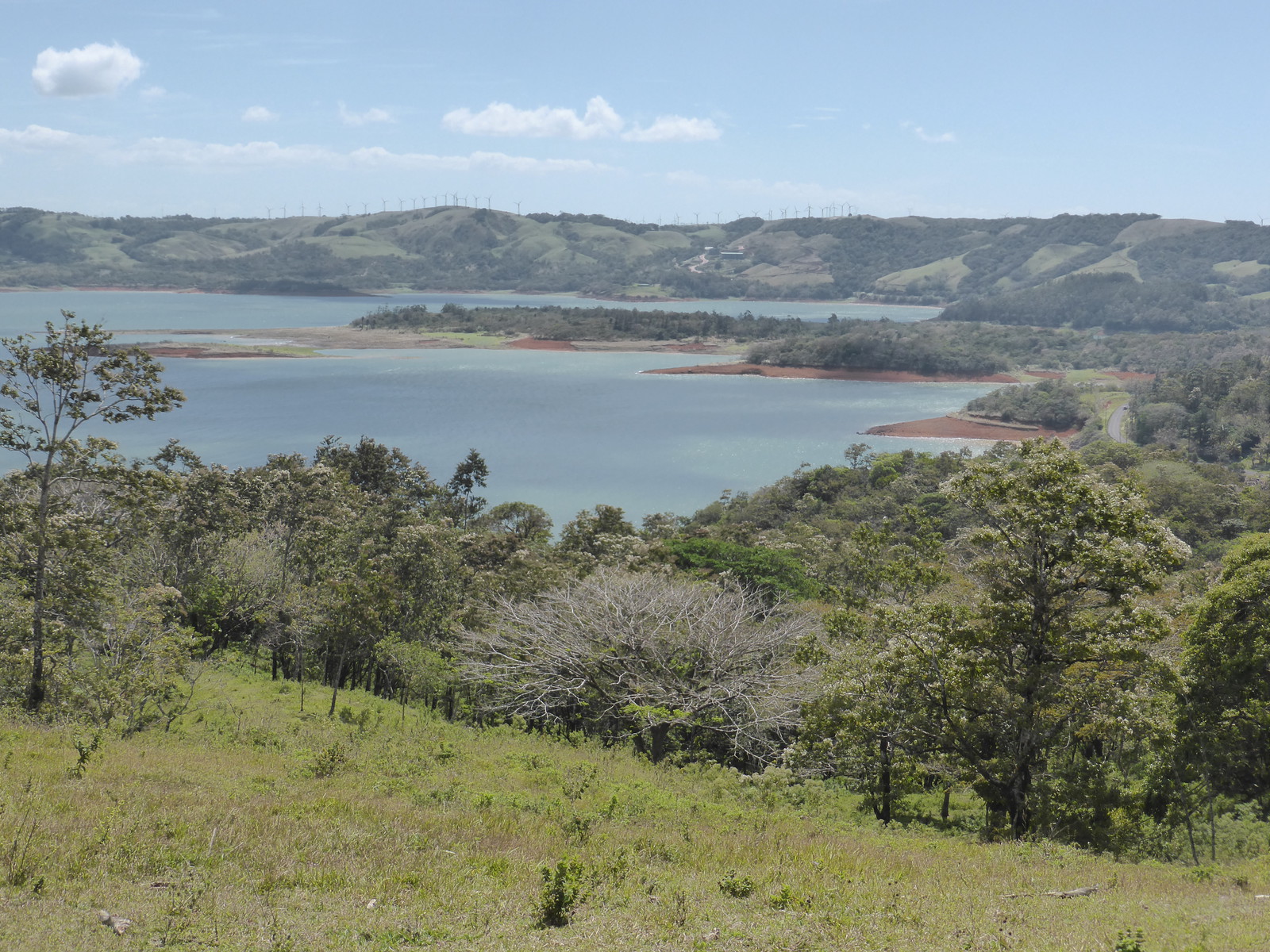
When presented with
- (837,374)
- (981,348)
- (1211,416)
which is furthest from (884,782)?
(981,348)

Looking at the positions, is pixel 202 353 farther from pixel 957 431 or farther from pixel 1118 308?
pixel 1118 308

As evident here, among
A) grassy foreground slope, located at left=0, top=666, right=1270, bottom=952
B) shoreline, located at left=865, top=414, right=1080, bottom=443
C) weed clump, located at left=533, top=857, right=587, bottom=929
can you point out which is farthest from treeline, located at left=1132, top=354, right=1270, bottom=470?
weed clump, located at left=533, top=857, right=587, bottom=929

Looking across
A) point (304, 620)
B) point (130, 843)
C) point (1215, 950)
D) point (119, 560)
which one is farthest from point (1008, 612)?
point (119, 560)

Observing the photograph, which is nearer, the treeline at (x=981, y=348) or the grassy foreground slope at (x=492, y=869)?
the grassy foreground slope at (x=492, y=869)

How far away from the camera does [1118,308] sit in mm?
183125

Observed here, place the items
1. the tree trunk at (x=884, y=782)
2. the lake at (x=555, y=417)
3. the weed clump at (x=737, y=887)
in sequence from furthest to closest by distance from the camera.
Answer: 1. the lake at (x=555, y=417)
2. the tree trunk at (x=884, y=782)
3. the weed clump at (x=737, y=887)

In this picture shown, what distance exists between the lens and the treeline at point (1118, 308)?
178 m

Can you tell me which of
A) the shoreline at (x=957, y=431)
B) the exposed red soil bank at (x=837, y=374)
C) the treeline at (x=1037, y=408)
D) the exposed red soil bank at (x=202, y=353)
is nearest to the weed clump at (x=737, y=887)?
the shoreline at (x=957, y=431)

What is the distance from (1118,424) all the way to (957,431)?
562 inches

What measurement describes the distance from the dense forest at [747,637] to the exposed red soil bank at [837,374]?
87806 millimetres

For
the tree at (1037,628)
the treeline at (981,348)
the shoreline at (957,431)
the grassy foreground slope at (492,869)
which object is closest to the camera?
the grassy foreground slope at (492,869)

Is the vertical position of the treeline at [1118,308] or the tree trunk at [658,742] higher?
the treeline at [1118,308]

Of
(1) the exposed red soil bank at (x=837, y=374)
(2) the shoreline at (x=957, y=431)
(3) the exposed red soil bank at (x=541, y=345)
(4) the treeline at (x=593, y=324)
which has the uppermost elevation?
(4) the treeline at (x=593, y=324)

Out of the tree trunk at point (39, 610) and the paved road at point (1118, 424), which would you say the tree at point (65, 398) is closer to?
the tree trunk at point (39, 610)
